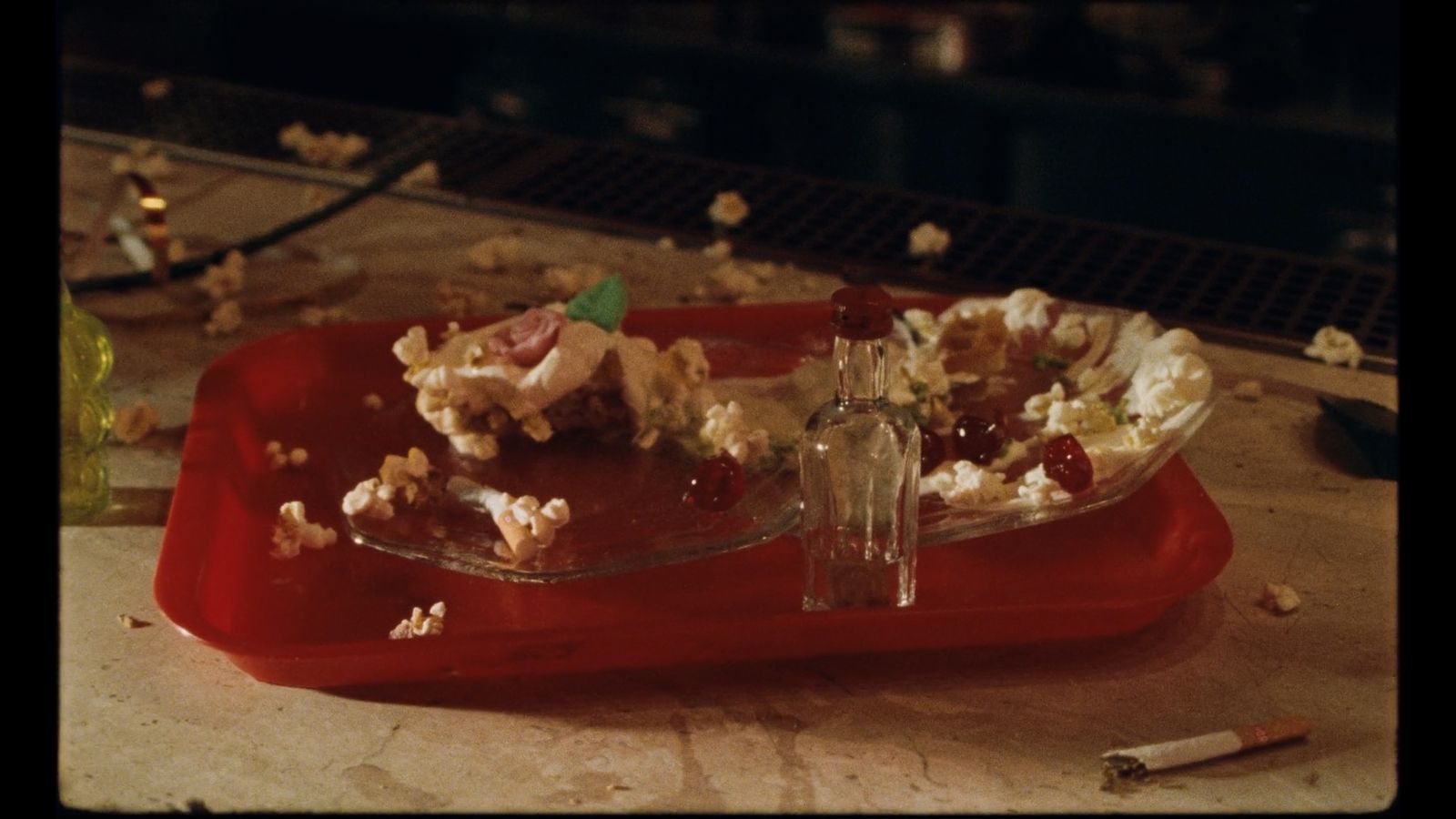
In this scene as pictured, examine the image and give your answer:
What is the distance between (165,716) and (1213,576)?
0.62m

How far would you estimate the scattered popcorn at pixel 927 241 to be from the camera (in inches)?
65.5

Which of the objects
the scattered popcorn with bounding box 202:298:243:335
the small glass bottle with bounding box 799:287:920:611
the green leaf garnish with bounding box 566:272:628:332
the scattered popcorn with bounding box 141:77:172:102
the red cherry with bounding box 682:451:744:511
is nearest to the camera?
the small glass bottle with bounding box 799:287:920:611

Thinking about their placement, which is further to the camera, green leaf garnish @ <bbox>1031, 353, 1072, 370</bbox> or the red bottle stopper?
green leaf garnish @ <bbox>1031, 353, 1072, 370</bbox>

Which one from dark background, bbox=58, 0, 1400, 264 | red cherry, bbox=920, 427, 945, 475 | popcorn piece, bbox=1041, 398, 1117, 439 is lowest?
dark background, bbox=58, 0, 1400, 264

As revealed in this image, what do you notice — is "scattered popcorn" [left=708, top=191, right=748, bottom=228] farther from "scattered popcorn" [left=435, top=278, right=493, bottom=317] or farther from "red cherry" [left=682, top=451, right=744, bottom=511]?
"red cherry" [left=682, top=451, right=744, bottom=511]

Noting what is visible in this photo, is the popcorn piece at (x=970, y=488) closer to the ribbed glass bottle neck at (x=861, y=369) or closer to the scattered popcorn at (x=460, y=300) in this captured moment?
the ribbed glass bottle neck at (x=861, y=369)

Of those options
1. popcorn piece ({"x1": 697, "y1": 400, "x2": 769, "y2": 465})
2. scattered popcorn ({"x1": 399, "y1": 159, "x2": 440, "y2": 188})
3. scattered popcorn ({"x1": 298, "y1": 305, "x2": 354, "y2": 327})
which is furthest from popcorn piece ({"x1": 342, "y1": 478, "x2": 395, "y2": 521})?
scattered popcorn ({"x1": 399, "y1": 159, "x2": 440, "y2": 188})

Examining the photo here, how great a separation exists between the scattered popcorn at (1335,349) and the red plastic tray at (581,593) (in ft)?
1.17

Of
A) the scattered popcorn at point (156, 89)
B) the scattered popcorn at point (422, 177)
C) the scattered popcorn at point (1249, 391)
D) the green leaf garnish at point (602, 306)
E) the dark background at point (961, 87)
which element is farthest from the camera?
the dark background at point (961, 87)

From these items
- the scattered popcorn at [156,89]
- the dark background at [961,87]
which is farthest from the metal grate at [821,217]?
the dark background at [961,87]

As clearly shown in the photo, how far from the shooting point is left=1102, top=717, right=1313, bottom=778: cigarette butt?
35.9 inches

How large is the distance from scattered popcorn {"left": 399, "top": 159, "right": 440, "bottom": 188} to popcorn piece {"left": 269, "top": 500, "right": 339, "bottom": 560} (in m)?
0.77

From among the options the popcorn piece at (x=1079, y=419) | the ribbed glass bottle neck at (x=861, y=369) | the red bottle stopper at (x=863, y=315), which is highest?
the red bottle stopper at (x=863, y=315)

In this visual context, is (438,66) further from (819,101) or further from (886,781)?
(886,781)
